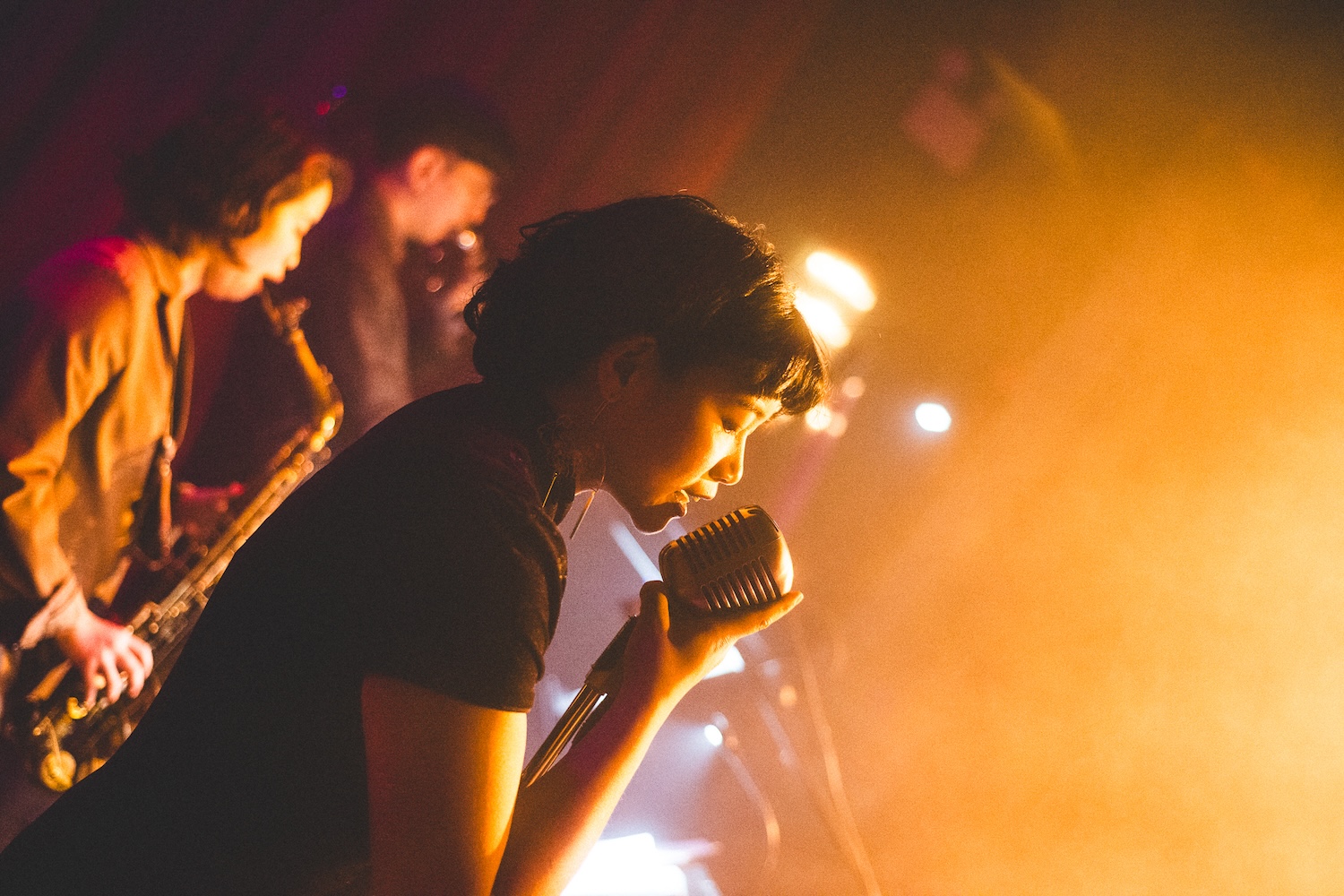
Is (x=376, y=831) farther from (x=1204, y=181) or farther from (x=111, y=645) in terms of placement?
(x=1204, y=181)

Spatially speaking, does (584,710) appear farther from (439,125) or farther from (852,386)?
(852,386)

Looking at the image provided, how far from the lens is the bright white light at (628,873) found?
228 centimetres

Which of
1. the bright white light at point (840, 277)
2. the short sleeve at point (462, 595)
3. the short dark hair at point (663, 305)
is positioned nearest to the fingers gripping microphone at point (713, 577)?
the short dark hair at point (663, 305)

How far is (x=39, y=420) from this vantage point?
162cm

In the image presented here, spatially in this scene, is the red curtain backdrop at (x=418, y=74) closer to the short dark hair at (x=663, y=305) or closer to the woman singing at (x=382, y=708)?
the short dark hair at (x=663, y=305)

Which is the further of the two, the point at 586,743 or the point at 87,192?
the point at 87,192

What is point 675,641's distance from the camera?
3.11 feet

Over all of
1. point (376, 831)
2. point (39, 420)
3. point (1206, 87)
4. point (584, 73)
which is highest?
point (1206, 87)

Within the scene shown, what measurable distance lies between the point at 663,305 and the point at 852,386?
2008 mm

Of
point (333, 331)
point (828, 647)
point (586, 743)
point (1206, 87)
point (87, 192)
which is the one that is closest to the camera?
point (586, 743)

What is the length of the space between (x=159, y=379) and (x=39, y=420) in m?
0.28

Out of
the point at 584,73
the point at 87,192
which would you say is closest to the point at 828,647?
the point at 584,73

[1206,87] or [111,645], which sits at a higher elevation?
[1206,87]

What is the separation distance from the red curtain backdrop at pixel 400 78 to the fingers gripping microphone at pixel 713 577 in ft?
4.97
